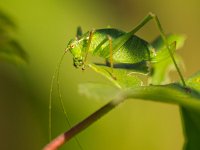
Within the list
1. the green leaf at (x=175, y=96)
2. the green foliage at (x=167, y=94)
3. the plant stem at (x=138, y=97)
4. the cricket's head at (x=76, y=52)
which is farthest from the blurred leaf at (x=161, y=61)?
the plant stem at (x=138, y=97)

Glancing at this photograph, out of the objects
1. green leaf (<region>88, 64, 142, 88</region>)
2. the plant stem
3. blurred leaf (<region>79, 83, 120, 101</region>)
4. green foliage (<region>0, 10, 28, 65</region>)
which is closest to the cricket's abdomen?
green foliage (<region>0, 10, 28, 65</region>)

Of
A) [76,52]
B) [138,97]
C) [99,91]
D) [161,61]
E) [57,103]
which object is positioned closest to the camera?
[138,97]

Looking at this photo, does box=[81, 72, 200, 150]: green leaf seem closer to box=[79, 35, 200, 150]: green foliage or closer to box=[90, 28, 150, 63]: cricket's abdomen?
box=[79, 35, 200, 150]: green foliage

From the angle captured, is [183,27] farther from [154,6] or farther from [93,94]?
[93,94]

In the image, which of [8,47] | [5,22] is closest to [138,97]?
[8,47]

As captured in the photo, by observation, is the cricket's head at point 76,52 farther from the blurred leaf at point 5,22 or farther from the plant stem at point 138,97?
the plant stem at point 138,97

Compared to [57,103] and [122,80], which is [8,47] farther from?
[57,103]
